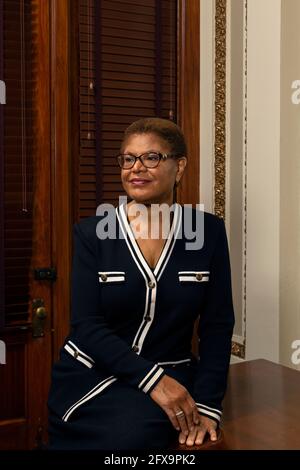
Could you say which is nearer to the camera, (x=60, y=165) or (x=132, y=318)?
(x=132, y=318)

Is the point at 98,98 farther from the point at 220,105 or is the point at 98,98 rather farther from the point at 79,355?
the point at 79,355

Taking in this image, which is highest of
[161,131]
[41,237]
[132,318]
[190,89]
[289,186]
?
[190,89]

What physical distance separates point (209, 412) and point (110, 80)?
4.90 ft

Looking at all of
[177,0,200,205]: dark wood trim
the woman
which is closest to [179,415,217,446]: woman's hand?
the woman

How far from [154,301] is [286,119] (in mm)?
960

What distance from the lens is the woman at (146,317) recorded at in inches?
56.7

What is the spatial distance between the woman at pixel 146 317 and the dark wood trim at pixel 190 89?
3.18ft

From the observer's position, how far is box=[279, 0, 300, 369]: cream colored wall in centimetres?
208

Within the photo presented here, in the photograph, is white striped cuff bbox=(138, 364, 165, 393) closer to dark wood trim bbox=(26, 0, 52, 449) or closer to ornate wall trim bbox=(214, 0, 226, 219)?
dark wood trim bbox=(26, 0, 52, 449)

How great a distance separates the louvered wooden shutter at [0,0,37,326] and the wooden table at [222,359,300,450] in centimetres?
90

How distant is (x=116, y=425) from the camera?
4.51 ft

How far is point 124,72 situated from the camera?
248 cm

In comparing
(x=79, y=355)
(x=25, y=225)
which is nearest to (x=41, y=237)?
(x=25, y=225)

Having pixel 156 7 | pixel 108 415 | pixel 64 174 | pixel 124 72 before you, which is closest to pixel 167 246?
pixel 108 415
